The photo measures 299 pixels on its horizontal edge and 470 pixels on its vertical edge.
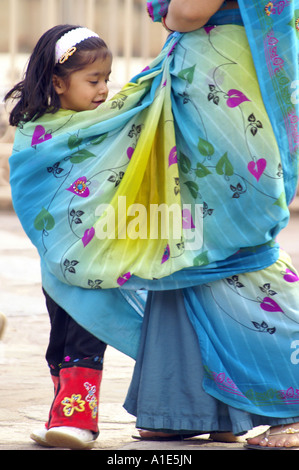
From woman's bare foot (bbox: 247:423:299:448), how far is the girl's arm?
104cm

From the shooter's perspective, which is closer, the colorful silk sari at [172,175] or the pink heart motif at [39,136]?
the colorful silk sari at [172,175]

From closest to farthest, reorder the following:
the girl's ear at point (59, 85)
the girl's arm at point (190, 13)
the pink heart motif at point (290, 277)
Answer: the girl's arm at point (190, 13)
the pink heart motif at point (290, 277)
the girl's ear at point (59, 85)

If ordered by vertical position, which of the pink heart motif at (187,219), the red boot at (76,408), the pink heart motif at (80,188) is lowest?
the red boot at (76,408)

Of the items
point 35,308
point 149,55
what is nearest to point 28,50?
point 149,55

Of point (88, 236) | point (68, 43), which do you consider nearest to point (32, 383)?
point (88, 236)

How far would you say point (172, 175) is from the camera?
7.41 ft

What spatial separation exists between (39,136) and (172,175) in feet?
1.23

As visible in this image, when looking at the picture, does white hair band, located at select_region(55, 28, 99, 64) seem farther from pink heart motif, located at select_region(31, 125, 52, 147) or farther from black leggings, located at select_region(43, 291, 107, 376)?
black leggings, located at select_region(43, 291, 107, 376)

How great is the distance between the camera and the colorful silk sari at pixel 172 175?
223 cm

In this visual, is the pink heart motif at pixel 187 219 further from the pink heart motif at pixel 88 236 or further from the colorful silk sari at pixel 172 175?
the pink heart motif at pixel 88 236

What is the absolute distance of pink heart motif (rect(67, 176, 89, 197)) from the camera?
7.53ft

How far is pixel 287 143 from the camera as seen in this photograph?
2.27 m

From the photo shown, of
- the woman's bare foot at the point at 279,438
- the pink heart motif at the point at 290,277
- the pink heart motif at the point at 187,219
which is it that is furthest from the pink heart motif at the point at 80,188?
the woman's bare foot at the point at 279,438

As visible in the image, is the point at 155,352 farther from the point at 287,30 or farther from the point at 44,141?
the point at 287,30
